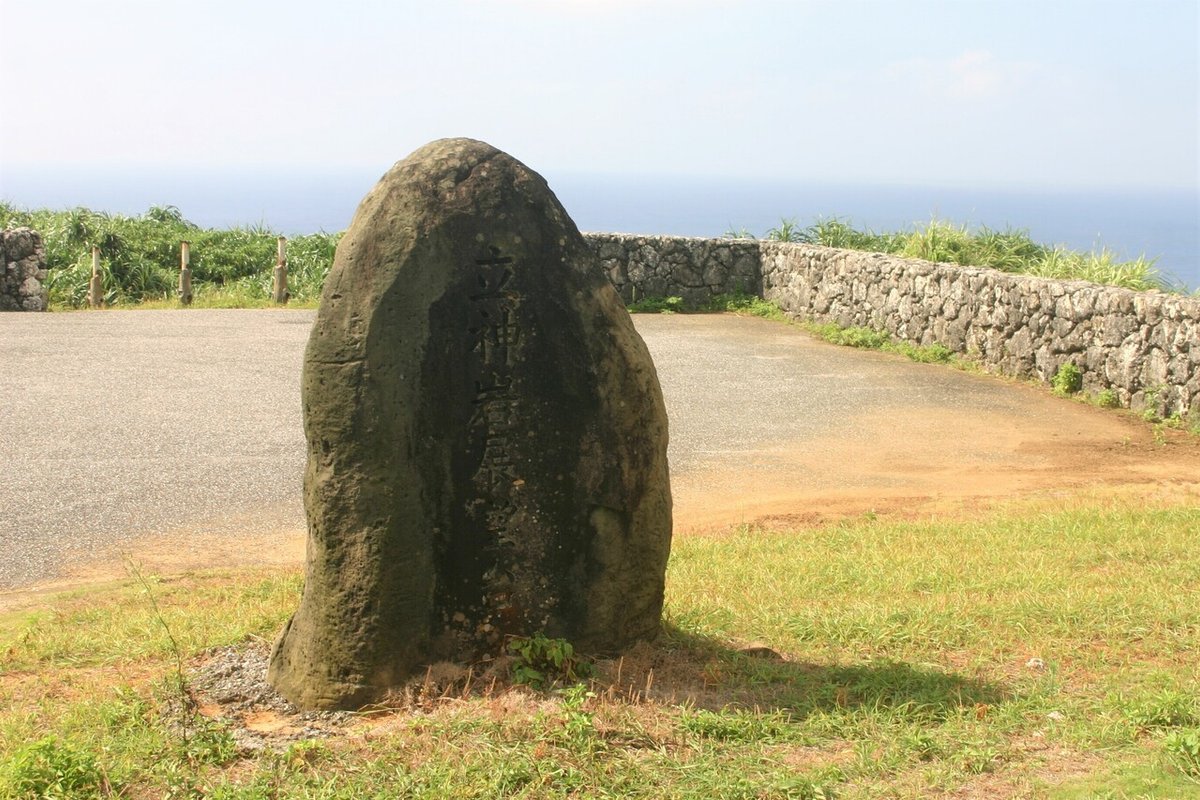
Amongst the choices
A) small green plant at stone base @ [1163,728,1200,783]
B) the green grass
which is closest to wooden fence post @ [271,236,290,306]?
the green grass

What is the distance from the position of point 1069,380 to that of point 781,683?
9274 mm

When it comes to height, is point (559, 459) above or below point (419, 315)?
below

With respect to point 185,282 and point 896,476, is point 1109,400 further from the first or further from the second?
point 185,282

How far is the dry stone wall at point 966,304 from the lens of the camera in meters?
12.0

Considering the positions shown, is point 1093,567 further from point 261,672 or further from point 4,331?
point 4,331

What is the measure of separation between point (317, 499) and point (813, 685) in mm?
2040

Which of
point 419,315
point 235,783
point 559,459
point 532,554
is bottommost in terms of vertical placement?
point 235,783

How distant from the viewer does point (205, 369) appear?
46.4 ft

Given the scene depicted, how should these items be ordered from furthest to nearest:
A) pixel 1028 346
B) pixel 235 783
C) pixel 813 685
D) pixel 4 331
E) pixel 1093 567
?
pixel 4 331 → pixel 1028 346 → pixel 1093 567 → pixel 813 685 → pixel 235 783

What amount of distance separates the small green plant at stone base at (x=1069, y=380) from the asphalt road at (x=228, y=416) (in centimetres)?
36

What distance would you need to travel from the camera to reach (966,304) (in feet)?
49.3

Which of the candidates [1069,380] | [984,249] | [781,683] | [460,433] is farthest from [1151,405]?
[460,433]

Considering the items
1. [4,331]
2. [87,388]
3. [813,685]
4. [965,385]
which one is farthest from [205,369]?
[813,685]

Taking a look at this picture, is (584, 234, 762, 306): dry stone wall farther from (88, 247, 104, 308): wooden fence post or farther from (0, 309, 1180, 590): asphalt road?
(88, 247, 104, 308): wooden fence post
